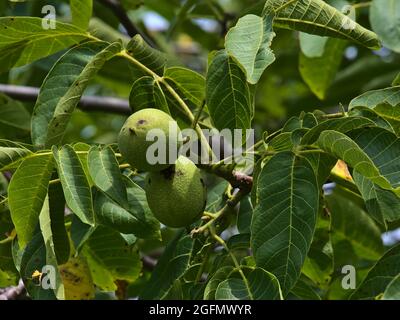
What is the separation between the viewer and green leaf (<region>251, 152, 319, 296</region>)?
5.61ft

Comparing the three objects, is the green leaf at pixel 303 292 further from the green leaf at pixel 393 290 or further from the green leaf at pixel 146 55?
the green leaf at pixel 146 55

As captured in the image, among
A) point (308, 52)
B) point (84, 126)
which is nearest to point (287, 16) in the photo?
point (308, 52)

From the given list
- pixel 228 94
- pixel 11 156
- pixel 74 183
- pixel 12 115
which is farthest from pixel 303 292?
pixel 12 115

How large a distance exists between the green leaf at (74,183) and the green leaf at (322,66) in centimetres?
154

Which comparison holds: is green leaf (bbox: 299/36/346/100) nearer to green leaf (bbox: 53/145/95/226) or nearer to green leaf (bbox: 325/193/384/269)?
green leaf (bbox: 325/193/384/269)

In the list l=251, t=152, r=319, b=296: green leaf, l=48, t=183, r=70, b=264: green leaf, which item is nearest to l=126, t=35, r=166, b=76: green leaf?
l=48, t=183, r=70, b=264: green leaf

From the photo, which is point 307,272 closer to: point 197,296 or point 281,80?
point 197,296

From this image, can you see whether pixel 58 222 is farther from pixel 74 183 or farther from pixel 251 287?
pixel 251 287

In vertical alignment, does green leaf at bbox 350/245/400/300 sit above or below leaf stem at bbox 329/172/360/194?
below

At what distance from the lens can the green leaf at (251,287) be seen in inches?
66.1

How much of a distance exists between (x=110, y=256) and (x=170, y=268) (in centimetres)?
29

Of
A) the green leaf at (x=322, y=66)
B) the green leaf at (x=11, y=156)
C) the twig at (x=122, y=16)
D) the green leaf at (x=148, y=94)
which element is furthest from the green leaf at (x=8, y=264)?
the green leaf at (x=322, y=66)

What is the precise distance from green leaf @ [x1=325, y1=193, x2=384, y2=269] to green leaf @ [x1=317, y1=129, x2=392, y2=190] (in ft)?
3.49

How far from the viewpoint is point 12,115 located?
2.84 meters
